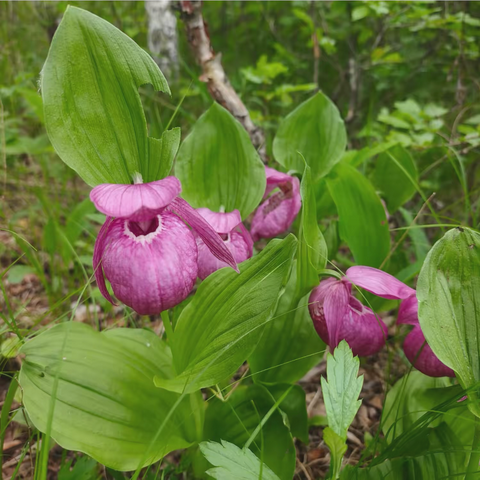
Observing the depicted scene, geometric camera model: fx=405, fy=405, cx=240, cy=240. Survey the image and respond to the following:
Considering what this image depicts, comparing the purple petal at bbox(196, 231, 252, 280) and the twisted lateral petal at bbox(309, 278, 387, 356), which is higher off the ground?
the purple petal at bbox(196, 231, 252, 280)

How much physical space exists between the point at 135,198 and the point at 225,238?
0.43 metres

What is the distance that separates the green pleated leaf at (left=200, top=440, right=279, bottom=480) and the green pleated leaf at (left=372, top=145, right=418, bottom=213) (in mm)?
1367

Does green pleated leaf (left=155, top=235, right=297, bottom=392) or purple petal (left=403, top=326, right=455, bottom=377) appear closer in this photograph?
green pleated leaf (left=155, top=235, right=297, bottom=392)

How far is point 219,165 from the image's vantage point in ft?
4.32

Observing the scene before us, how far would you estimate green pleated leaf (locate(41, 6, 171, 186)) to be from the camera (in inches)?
34.0

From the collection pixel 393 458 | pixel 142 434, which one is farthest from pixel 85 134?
pixel 393 458

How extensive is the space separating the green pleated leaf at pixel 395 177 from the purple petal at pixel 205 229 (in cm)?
111

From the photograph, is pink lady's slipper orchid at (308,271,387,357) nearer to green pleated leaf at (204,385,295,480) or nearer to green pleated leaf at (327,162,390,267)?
green pleated leaf at (204,385,295,480)

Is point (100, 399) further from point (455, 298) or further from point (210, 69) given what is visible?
point (210, 69)

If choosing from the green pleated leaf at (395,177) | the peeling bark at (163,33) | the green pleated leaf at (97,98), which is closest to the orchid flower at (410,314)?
the green pleated leaf at (97,98)

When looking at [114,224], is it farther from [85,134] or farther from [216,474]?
[216,474]

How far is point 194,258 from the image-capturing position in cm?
87

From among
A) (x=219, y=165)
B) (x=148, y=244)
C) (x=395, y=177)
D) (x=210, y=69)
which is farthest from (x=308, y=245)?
(x=210, y=69)

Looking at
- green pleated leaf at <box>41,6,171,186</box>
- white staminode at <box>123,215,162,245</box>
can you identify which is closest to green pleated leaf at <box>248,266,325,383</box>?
white staminode at <box>123,215,162,245</box>
